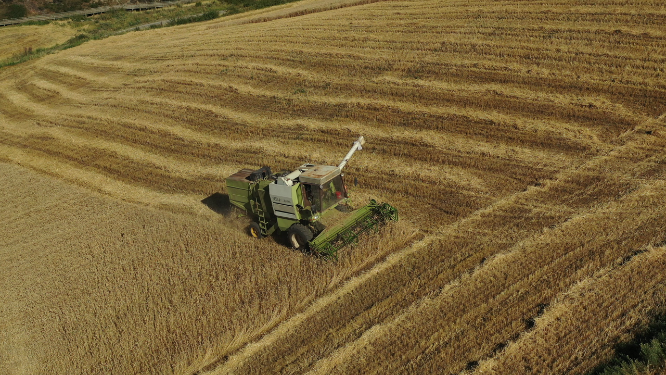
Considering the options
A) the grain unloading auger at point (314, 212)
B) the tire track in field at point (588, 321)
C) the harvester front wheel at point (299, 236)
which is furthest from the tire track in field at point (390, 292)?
the tire track in field at point (588, 321)

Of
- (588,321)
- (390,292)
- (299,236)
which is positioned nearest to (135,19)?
(299,236)

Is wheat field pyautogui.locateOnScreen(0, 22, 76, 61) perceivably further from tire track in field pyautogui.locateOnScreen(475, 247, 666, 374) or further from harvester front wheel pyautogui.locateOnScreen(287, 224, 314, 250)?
tire track in field pyautogui.locateOnScreen(475, 247, 666, 374)

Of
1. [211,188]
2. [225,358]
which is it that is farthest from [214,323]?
[211,188]

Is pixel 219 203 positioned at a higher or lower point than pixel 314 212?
lower

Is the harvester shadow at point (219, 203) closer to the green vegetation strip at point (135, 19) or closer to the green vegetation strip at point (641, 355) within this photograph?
the green vegetation strip at point (641, 355)

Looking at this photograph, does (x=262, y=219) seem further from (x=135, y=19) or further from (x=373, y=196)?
(x=135, y=19)

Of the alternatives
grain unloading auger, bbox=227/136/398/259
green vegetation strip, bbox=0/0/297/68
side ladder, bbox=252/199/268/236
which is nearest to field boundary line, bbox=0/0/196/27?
green vegetation strip, bbox=0/0/297/68
